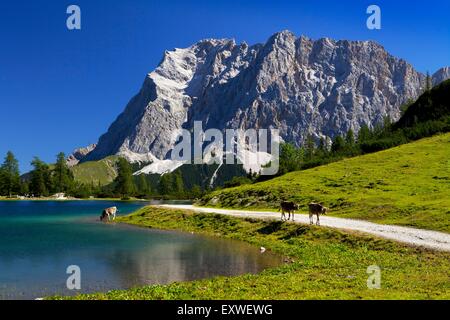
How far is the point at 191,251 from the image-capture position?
41750 mm

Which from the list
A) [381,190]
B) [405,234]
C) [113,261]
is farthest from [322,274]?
[381,190]

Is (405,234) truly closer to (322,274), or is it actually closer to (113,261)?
(322,274)

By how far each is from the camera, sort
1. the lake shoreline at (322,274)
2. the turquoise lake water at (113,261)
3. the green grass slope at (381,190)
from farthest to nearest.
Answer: the green grass slope at (381,190) → the turquoise lake water at (113,261) → the lake shoreline at (322,274)

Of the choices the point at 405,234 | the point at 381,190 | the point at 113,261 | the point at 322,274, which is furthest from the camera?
the point at 381,190

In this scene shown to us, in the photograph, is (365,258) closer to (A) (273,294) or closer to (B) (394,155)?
(A) (273,294)

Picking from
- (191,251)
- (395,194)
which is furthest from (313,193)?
(191,251)

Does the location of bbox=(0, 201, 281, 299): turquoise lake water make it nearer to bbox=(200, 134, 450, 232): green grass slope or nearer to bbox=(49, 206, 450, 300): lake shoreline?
bbox=(49, 206, 450, 300): lake shoreline

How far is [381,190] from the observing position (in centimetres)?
7106

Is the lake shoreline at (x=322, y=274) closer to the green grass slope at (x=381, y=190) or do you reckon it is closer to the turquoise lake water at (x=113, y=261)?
the turquoise lake water at (x=113, y=261)

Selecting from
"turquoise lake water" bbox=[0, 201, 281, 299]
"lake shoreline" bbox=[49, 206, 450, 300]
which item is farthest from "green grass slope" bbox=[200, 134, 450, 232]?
"turquoise lake water" bbox=[0, 201, 281, 299]

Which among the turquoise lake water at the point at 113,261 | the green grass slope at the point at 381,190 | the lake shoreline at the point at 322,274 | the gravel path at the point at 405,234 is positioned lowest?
the turquoise lake water at the point at 113,261

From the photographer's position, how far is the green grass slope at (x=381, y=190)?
52.2 m

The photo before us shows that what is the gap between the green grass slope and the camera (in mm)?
52197

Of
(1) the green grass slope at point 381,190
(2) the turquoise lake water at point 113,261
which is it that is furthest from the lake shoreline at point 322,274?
(1) the green grass slope at point 381,190
